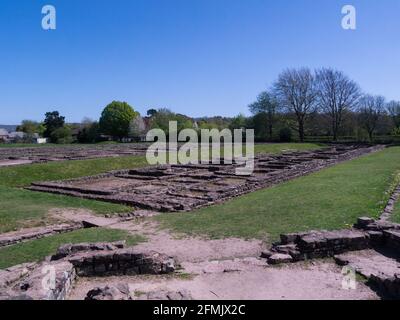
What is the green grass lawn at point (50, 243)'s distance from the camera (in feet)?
27.5

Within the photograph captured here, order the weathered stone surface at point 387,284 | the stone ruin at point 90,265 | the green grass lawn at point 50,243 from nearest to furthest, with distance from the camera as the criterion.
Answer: the weathered stone surface at point 387,284 → the stone ruin at point 90,265 → the green grass lawn at point 50,243

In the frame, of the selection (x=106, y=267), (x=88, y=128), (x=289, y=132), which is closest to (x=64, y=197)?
(x=106, y=267)

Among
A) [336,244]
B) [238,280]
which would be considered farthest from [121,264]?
[336,244]

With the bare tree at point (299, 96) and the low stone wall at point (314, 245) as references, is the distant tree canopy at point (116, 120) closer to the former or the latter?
the bare tree at point (299, 96)

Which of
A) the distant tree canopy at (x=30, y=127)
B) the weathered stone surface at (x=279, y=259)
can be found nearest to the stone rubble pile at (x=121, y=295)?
the weathered stone surface at (x=279, y=259)

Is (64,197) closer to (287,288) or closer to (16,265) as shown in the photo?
(16,265)

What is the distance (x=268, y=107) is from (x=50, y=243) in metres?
61.9

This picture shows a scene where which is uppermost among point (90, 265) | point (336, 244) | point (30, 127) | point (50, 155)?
point (30, 127)

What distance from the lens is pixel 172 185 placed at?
756 inches

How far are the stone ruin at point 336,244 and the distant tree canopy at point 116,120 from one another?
62.6 meters

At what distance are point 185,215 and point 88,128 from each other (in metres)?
61.5

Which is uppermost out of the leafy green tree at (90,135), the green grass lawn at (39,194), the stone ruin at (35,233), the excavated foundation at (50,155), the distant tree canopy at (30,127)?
the distant tree canopy at (30,127)

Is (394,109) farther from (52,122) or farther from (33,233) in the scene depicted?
(33,233)
